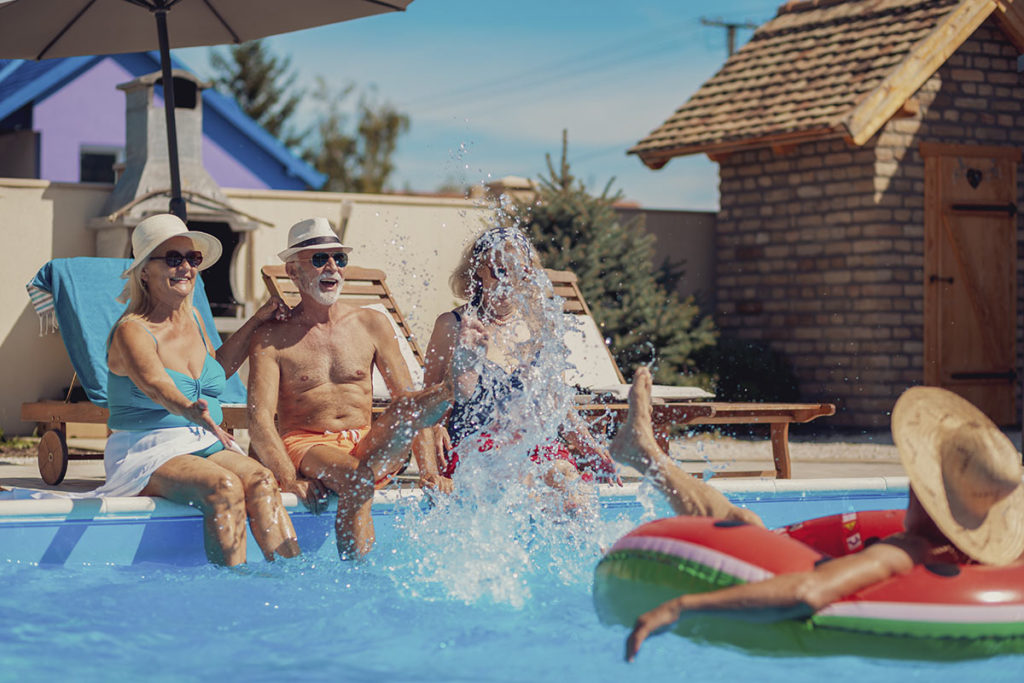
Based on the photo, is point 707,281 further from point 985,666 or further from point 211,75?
point 211,75

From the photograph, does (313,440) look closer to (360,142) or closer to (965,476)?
(965,476)

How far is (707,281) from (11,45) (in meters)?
8.43

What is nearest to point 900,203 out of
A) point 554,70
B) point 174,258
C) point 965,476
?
point 174,258

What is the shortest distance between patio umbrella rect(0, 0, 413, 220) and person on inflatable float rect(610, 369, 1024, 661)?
4.41 metres

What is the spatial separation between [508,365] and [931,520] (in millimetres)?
2182

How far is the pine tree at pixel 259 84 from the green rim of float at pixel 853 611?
40.3 metres

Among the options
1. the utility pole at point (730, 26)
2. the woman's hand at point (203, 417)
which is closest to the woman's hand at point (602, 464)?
the woman's hand at point (203, 417)

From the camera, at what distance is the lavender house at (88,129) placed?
22594 millimetres

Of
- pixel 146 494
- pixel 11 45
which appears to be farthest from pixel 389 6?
pixel 146 494

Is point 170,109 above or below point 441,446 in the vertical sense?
above

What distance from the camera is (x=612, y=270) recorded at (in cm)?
1184

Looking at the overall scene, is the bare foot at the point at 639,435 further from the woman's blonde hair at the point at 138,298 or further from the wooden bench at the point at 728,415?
the wooden bench at the point at 728,415

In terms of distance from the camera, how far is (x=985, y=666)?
3.46 m

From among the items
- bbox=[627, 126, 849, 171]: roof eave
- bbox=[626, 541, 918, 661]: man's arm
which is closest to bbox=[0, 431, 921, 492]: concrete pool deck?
bbox=[627, 126, 849, 171]: roof eave
